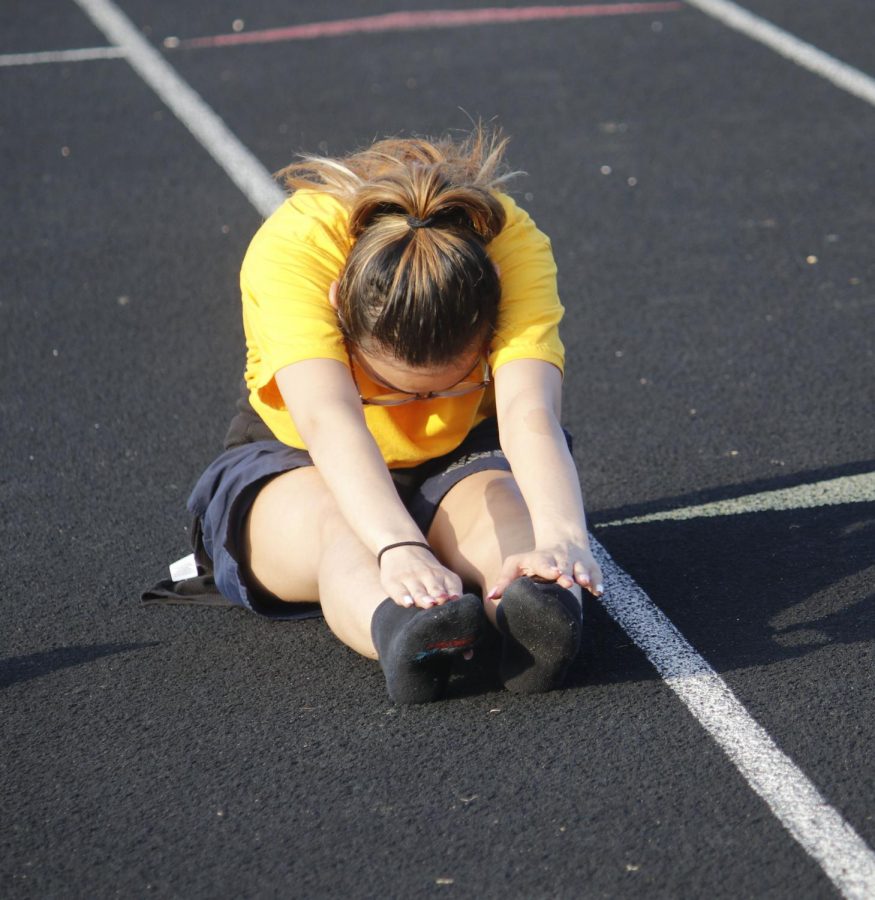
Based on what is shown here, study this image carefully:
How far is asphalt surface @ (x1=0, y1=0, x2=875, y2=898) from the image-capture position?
268 centimetres

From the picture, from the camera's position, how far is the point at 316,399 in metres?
3.07

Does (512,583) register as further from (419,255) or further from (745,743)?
(419,255)

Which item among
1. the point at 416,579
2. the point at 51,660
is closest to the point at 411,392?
the point at 416,579

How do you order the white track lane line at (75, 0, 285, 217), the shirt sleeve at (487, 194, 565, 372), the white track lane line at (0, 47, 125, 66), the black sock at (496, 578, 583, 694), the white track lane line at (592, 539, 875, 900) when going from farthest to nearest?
1. the white track lane line at (0, 47, 125, 66)
2. the white track lane line at (75, 0, 285, 217)
3. the shirt sleeve at (487, 194, 565, 372)
4. the black sock at (496, 578, 583, 694)
5. the white track lane line at (592, 539, 875, 900)

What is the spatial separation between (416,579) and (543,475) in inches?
16.2

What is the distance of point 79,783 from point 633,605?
1.36 meters

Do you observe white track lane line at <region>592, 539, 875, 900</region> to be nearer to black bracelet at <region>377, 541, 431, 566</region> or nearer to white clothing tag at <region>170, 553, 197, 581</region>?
black bracelet at <region>377, 541, 431, 566</region>

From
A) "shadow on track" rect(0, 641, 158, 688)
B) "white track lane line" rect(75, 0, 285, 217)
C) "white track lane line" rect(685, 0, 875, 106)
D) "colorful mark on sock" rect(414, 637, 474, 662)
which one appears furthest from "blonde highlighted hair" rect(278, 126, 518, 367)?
"white track lane line" rect(685, 0, 875, 106)

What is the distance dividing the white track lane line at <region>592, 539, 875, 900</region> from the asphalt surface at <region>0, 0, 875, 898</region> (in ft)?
0.11

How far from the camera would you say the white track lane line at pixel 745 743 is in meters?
2.54

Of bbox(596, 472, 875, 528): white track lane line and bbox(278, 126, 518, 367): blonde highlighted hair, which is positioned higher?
bbox(278, 126, 518, 367): blonde highlighted hair

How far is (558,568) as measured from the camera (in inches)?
114

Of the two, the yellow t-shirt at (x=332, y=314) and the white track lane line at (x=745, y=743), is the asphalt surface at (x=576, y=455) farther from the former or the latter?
the yellow t-shirt at (x=332, y=314)

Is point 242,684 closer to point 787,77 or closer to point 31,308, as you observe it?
point 31,308
